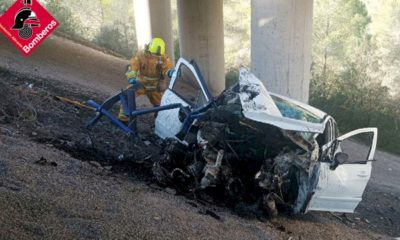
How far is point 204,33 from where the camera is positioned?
21.3 metres

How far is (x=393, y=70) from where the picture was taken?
78.0 ft

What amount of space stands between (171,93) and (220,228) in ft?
11.4

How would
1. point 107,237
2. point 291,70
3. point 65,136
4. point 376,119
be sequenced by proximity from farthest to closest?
point 376,119, point 291,70, point 65,136, point 107,237

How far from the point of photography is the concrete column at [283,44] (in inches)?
435

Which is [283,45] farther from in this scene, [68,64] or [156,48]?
[68,64]

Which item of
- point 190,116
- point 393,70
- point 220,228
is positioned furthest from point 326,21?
point 220,228

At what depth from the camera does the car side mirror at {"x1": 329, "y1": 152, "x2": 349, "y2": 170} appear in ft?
20.7

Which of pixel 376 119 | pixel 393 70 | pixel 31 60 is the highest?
pixel 31 60

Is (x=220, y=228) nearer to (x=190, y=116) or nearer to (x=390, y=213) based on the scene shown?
(x=190, y=116)

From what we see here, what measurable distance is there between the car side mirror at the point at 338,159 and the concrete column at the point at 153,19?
16364 millimetres

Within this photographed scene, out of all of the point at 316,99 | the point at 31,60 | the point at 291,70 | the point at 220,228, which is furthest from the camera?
the point at 316,99

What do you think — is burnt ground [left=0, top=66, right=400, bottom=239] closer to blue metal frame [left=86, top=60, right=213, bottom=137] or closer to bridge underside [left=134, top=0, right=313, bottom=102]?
blue metal frame [left=86, top=60, right=213, bottom=137]

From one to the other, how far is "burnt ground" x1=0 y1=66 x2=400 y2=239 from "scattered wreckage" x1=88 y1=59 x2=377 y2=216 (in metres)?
0.30

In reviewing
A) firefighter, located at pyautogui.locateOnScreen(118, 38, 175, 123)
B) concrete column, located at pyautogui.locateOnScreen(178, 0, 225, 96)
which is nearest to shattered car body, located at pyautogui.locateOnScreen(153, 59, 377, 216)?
firefighter, located at pyautogui.locateOnScreen(118, 38, 175, 123)
